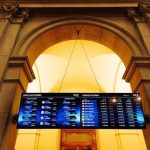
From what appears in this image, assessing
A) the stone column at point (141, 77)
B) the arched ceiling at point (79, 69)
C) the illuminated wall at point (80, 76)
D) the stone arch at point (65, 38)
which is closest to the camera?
the stone column at point (141, 77)

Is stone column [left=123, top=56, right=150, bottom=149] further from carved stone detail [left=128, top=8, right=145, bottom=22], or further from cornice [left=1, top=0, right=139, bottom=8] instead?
cornice [left=1, top=0, right=139, bottom=8]

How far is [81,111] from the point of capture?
428 centimetres

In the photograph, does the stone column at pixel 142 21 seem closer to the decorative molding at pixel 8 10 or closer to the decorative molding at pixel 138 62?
the decorative molding at pixel 138 62

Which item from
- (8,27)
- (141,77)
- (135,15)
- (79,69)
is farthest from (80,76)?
(141,77)

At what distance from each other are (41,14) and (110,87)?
228 inches

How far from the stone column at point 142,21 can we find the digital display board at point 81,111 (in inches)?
63.0

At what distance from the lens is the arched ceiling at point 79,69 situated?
9141 mm

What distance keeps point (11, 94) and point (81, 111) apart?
1.50 meters

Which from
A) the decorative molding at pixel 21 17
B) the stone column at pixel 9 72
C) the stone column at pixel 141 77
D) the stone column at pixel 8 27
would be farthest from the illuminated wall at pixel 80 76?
the stone column at pixel 141 77

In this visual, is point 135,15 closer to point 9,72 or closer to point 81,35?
point 81,35

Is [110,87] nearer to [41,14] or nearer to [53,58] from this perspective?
[53,58]

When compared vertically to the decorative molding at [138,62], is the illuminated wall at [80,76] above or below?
above

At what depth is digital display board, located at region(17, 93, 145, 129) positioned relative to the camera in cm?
407

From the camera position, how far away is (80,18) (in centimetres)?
600
